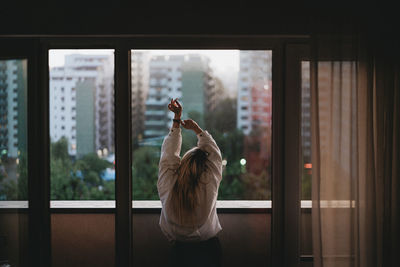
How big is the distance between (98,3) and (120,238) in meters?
1.69

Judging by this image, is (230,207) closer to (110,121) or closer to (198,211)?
(198,211)

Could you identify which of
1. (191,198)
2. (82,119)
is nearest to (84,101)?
(82,119)

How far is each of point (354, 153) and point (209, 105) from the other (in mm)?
1152

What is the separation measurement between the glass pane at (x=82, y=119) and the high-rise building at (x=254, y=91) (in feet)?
3.48

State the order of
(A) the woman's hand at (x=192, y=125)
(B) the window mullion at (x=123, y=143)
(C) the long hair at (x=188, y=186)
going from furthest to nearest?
(B) the window mullion at (x=123, y=143)
(A) the woman's hand at (x=192, y=125)
(C) the long hair at (x=188, y=186)

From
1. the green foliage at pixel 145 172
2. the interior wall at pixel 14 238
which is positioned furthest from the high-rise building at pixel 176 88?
the interior wall at pixel 14 238

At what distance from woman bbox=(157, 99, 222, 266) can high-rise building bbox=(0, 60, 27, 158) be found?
1.08 meters

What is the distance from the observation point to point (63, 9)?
7.61 ft

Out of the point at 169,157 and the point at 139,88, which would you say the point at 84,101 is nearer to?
the point at 139,88

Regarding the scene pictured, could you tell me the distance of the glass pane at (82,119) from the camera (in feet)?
8.78

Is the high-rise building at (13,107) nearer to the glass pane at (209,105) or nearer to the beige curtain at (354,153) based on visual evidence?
the glass pane at (209,105)

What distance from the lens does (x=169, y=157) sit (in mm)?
2178

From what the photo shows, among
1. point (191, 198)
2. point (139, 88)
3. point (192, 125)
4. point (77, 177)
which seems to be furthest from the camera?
point (77, 177)

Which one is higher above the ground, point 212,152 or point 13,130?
point 13,130
